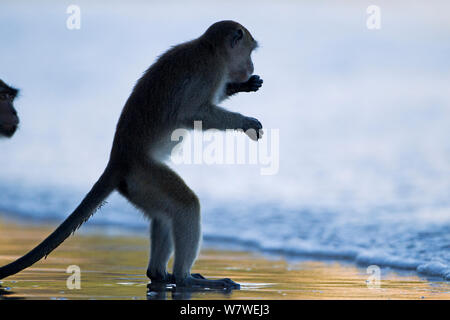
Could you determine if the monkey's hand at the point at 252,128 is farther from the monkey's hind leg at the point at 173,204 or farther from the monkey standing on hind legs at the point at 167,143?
the monkey's hind leg at the point at 173,204

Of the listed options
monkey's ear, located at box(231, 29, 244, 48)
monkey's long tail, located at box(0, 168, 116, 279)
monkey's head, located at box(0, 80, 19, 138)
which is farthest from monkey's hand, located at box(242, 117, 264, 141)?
monkey's head, located at box(0, 80, 19, 138)

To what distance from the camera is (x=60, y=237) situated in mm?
5547

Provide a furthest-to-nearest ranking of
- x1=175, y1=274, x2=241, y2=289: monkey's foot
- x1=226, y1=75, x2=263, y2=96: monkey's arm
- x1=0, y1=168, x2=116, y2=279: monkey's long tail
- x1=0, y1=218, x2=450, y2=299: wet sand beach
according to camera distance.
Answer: x1=226, y1=75, x2=263, y2=96: monkey's arm < x1=175, y1=274, x2=241, y2=289: monkey's foot < x1=0, y1=218, x2=450, y2=299: wet sand beach < x1=0, y1=168, x2=116, y2=279: monkey's long tail

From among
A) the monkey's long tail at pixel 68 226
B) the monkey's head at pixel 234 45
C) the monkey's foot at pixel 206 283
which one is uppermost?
the monkey's head at pixel 234 45

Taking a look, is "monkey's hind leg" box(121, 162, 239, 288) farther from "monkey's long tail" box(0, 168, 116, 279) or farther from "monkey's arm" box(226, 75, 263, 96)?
"monkey's arm" box(226, 75, 263, 96)

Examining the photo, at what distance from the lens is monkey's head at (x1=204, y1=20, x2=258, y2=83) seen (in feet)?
20.8

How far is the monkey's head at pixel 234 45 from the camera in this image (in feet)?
20.8

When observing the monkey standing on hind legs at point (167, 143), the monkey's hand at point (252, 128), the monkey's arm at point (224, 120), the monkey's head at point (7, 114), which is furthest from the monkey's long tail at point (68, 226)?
the monkey's hand at point (252, 128)

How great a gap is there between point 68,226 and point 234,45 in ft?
6.68

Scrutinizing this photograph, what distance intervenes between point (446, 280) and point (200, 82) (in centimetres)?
270

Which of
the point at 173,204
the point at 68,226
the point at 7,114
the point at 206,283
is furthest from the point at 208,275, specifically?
the point at 7,114

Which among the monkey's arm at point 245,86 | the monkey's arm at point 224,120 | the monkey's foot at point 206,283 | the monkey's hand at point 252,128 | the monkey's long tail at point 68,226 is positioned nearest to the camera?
the monkey's long tail at point 68,226

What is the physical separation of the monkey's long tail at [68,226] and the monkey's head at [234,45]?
56.0 inches
